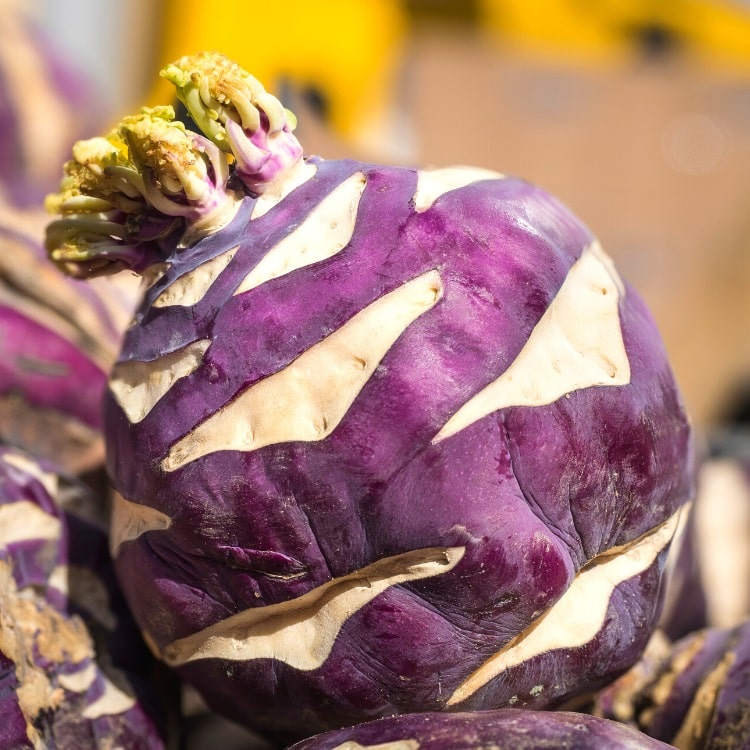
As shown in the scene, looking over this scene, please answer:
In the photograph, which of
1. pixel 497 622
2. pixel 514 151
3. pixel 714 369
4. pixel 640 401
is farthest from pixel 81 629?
pixel 714 369

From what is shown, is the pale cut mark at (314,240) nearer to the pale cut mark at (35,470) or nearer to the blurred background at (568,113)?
the pale cut mark at (35,470)

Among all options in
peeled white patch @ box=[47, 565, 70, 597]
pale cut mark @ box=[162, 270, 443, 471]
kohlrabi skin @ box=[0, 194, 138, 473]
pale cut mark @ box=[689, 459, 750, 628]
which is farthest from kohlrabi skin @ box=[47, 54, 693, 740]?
pale cut mark @ box=[689, 459, 750, 628]

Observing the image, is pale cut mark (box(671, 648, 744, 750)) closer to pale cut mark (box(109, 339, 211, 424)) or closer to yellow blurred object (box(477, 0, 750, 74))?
pale cut mark (box(109, 339, 211, 424))

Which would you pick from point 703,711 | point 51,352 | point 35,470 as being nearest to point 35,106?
point 51,352

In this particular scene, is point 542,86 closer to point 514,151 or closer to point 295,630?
point 514,151

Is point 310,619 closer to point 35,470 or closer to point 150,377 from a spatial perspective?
point 150,377
